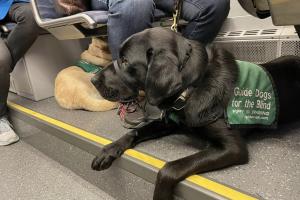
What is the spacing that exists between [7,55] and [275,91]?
1556mm

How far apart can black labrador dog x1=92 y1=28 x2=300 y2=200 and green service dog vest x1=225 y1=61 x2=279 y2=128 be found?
0.03 meters

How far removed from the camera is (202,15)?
4.89 ft

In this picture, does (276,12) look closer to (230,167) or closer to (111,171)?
(230,167)

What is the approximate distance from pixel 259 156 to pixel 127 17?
0.83 meters

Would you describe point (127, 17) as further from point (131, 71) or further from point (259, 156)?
point (259, 156)

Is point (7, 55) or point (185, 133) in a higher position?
point (7, 55)

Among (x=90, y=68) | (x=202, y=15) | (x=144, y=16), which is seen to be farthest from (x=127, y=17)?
(x=90, y=68)

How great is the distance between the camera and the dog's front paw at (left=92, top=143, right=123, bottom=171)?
125 cm

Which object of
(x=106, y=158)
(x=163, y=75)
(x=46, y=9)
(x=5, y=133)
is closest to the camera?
(x=163, y=75)

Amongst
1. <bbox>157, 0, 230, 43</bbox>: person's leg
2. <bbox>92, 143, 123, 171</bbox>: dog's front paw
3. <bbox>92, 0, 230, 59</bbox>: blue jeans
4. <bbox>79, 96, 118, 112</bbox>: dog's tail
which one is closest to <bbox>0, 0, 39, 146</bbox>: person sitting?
<bbox>79, 96, 118, 112</bbox>: dog's tail

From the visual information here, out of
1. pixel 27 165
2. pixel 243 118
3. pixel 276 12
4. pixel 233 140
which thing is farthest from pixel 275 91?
pixel 27 165

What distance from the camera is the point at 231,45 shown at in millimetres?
1757

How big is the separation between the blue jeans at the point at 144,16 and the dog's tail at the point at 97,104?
0.42 metres

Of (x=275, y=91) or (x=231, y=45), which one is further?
(x=231, y=45)
